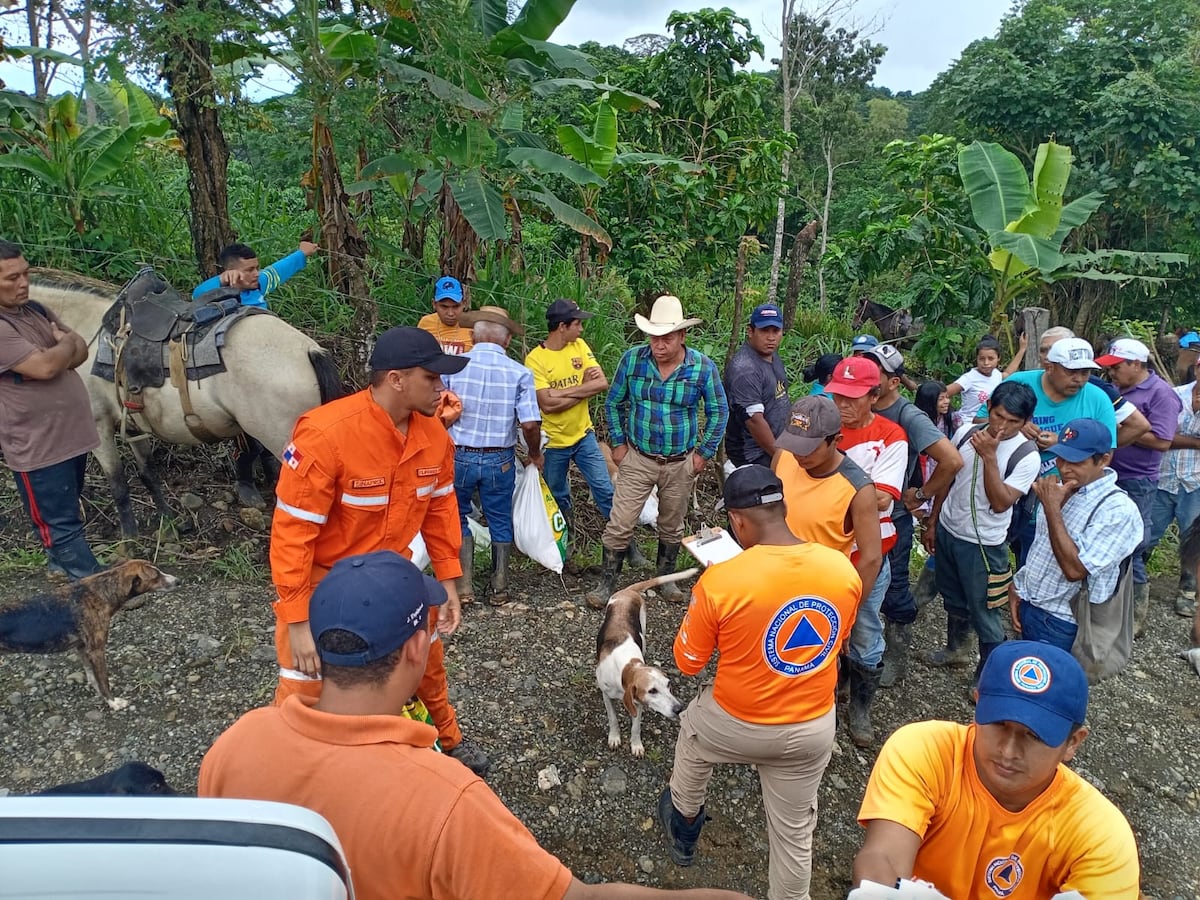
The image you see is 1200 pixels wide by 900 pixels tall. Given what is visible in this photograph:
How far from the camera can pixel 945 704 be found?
4254mm

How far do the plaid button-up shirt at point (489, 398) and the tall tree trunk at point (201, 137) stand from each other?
2.71 metres

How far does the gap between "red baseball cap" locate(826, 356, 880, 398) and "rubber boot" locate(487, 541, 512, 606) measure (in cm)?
244

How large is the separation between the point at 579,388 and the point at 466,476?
994 mm

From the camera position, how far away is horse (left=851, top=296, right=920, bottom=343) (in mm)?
8914

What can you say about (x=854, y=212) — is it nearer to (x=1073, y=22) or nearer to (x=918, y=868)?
(x=1073, y=22)

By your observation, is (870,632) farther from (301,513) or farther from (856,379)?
(301,513)

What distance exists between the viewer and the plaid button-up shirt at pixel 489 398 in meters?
4.52

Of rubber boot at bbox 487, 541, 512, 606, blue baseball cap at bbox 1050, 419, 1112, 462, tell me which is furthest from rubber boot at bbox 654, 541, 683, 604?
blue baseball cap at bbox 1050, 419, 1112, 462

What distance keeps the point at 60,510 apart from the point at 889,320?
8378 millimetres

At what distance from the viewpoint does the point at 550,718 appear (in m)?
3.89

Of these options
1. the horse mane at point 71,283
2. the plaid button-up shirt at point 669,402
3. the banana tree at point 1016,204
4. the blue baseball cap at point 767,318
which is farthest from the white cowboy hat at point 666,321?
the banana tree at point 1016,204

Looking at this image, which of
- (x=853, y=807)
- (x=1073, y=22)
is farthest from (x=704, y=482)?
(x=1073, y=22)

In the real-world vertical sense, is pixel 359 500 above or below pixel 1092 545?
above

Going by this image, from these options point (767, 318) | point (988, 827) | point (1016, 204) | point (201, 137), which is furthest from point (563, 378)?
point (1016, 204)
